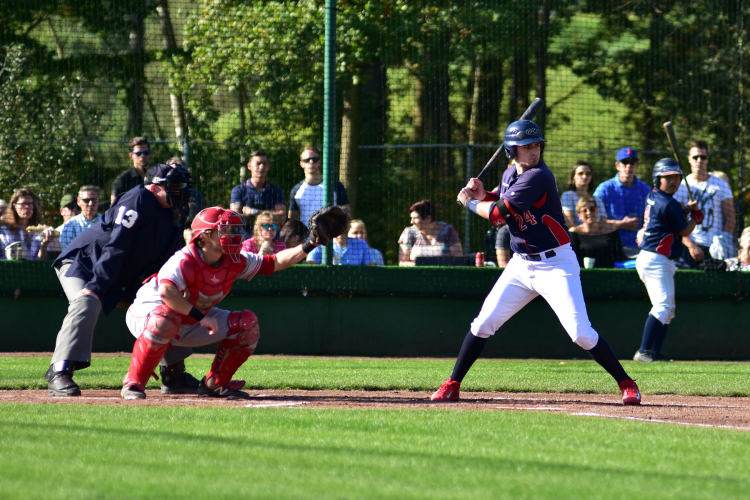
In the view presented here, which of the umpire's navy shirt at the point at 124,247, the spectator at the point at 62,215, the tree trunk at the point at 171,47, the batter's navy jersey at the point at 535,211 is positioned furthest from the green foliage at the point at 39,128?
the batter's navy jersey at the point at 535,211

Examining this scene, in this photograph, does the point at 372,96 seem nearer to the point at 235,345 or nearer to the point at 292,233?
the point at 292,233

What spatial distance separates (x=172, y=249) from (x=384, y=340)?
3978 mm

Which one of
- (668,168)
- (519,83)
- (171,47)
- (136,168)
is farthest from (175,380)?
(519,83)

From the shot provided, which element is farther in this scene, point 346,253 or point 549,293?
point 346,253

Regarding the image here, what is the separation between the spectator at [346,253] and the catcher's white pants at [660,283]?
301cm

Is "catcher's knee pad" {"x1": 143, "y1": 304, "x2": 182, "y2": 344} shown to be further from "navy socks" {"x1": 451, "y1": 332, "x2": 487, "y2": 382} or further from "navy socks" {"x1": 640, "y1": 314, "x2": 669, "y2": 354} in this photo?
"navy socks" {"x1": 640, "y1": 314, "x2": 669, "y2": 354}

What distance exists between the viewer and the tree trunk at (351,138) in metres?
11.6

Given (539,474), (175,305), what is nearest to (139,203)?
(175,305)

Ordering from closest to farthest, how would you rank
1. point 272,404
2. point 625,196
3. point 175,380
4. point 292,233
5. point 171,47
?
1. point 272,404
2. point 175,380
3. point 292,233
4. point 625,196
5. point 171,47

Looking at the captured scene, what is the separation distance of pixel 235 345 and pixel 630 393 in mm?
2652

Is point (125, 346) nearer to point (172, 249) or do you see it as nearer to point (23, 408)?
point (172, 249)

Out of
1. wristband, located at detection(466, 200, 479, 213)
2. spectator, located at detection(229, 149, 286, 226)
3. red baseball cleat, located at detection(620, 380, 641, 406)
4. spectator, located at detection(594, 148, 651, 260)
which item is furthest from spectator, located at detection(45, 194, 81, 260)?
red baseball cleat, located at detection(620, 380, 641, 406)

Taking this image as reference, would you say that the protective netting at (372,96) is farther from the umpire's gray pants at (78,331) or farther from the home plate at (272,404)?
the home plate at (272,404)

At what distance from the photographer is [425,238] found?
35.5 feet
